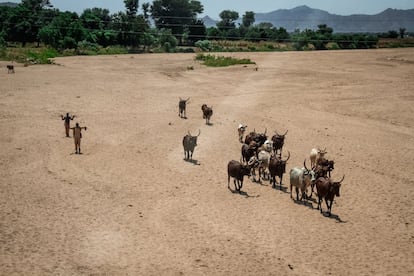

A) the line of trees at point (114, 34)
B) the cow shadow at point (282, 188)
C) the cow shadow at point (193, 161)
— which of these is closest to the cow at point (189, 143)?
the cow shadow at point (193, 161)

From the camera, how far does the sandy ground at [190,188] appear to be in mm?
12617

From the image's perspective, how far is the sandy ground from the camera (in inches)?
497

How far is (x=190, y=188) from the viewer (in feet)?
58.3

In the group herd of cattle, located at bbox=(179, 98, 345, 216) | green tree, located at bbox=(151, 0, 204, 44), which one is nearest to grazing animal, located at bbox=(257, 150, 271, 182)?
herd of cattle, located at bbox=(179, 98, 345, 216)

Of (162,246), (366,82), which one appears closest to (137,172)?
(162,246)

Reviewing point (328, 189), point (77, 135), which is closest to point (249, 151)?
point (328, 189)

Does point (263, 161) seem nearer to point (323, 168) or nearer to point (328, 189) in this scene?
point (323, 168)

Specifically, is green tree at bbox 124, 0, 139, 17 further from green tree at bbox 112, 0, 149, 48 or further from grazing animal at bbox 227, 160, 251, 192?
grazing animal at bbox 227, 160, 251, 192

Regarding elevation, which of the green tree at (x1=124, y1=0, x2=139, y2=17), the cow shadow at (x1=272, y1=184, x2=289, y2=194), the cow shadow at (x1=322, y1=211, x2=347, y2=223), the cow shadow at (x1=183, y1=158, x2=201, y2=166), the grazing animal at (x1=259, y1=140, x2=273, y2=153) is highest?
the green tree at (x1=124, y1=0, x2=139, y2=17)

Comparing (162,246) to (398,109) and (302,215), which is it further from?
(398,109)

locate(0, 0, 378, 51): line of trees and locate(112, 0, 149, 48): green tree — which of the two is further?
locate(112, 0, 149, 48): green tree

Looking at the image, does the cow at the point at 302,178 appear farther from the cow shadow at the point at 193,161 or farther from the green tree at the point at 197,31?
the green tree at the point at 197,31

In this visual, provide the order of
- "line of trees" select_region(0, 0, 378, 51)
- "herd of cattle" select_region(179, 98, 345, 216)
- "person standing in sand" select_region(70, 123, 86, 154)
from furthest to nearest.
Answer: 1. "line of trees" select_region(0, 0, 378, 51)
2. "person standing in sand" select_region(70, 123, 86, 154)
3. "herd of cattle" select_region(179, 98, 345, 216)

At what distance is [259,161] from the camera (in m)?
18.5
